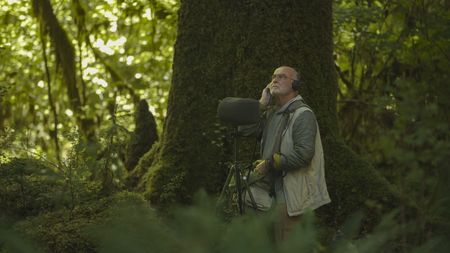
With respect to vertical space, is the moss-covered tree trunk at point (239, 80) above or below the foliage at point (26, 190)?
above

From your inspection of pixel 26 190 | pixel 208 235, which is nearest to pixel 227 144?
pixel 26 190

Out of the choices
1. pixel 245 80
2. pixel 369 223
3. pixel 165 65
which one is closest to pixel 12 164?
pixel 245 80

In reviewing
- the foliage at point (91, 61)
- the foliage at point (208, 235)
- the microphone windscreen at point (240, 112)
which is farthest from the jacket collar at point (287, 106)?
the foliage at point (91, 61)

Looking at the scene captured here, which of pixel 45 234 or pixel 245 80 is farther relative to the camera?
pixel 245 80

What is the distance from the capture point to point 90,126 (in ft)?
54.4

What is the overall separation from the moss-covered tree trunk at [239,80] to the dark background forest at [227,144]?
0.01 m

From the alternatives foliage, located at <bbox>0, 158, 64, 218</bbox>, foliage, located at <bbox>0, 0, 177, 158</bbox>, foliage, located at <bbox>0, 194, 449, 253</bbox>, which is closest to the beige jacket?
foliage, located at <bbox>0, 158, 64, 218</bbox>

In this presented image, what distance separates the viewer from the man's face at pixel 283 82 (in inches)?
234

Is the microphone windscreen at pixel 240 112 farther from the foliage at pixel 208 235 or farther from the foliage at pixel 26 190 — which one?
the foliage at pixel 208 235

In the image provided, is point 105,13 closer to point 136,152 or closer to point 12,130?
point 136,152

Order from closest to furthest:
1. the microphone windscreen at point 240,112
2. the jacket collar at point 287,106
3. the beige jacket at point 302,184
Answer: the microphone windscreen at point 240,112, the beige jacket at point 302,184, the jacket collar at point 287,106

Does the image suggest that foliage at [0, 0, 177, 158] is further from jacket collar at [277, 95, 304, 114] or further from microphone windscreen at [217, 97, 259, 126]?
microphone windscreen at [217, 97, 259, 126]

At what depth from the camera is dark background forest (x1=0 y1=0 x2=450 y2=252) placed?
1.56 meters

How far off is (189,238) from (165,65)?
1663 centimetres
